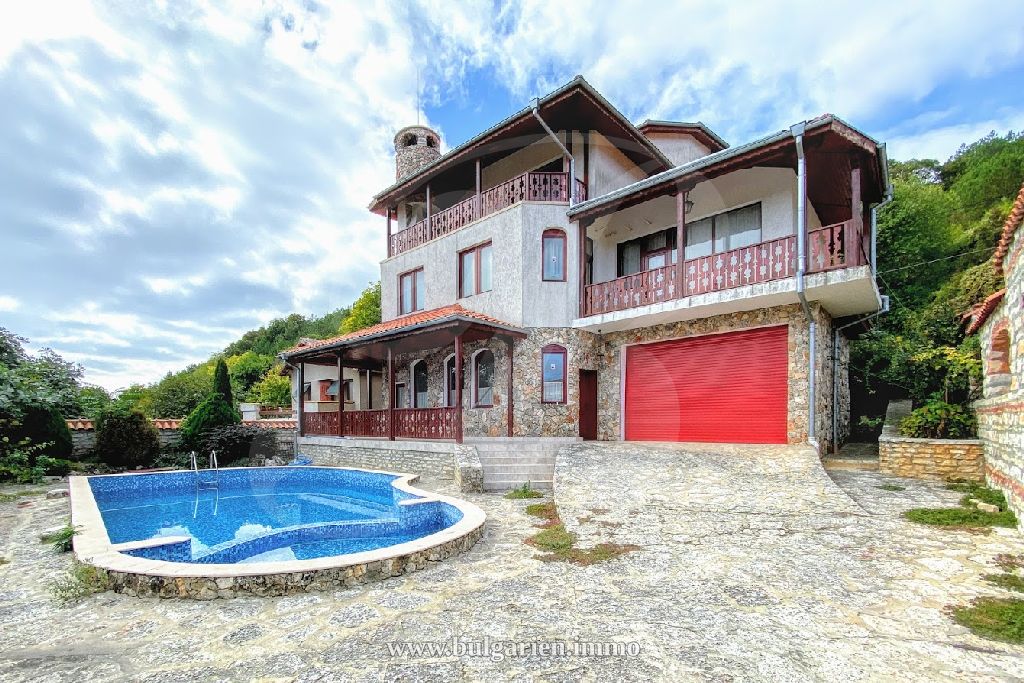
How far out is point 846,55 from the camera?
10.5 metres

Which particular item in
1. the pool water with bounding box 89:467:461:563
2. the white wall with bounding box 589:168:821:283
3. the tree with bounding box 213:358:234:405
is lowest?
the pool water with bounding box 89:467:461:563

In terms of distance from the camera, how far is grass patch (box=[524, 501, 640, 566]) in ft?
16.7

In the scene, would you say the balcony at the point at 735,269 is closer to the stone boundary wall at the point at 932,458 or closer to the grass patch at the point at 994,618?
the stone boundary wall at the point at 932,458

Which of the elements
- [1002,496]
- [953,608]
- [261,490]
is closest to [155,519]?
[261,490]

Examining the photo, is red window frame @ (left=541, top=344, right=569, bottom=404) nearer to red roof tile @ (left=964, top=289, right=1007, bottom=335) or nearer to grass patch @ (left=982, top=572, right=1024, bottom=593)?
red roof tile @ (left=964, top=289, right=1007, bottom=335)

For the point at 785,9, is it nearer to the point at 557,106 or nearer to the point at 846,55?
the point at 846,55

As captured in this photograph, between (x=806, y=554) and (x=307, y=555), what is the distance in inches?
225

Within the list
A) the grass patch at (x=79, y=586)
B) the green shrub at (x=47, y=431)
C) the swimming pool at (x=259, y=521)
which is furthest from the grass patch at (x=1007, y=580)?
the green shrub at (x=47, y=431)

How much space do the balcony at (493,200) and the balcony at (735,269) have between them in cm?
277

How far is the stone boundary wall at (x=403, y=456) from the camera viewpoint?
946 centimetres

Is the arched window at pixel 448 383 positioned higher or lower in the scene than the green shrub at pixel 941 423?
higher

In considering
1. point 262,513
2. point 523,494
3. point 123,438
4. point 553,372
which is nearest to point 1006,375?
point 523,494

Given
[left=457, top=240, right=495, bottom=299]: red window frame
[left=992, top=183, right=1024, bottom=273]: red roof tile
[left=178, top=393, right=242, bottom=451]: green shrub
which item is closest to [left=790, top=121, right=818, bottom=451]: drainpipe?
[left=992, top=183, right=1024, bottom=273]: red roof tile

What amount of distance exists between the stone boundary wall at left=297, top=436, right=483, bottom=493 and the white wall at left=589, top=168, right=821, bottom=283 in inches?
239
